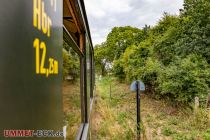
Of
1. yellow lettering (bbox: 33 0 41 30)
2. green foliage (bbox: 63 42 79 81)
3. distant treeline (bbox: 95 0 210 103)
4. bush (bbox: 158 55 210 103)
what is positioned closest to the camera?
yellow lettering (bbox: 33 0 41 30)

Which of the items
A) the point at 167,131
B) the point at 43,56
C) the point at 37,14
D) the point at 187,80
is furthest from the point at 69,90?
the point at 187,80

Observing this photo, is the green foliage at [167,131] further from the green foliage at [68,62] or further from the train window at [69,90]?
the green foliage at [68,62]

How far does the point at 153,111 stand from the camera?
870 centimetres

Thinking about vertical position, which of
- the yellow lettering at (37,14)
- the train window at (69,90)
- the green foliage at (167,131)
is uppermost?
the yellow lettering at (37,14)

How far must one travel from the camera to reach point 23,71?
0.71 metres

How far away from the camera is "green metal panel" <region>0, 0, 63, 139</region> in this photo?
61 centimetres

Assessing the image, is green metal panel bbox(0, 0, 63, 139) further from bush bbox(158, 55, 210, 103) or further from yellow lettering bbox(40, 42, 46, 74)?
bush bbox(158, 55, 210, 103)

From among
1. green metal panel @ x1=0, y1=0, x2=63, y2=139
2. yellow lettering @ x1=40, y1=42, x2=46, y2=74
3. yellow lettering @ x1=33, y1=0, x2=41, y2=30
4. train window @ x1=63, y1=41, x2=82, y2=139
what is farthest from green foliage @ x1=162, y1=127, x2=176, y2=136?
yellow lettering @ x1=33, y1=0, x2=41, y2=30

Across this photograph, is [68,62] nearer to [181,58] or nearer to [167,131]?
[167,131]

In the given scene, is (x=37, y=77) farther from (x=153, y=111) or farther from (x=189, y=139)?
(x=153, y=111)

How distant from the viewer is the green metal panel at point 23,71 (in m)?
0.61

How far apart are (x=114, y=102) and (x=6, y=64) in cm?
1044

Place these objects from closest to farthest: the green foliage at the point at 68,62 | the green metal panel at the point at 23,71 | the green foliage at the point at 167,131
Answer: the green metal panel at the point at 23,71 → the green foliage at the point at 68,62 → the green foliage at the point at 167,131

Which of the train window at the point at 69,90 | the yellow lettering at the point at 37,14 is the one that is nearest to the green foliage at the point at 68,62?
the train window at the point at 69,90
